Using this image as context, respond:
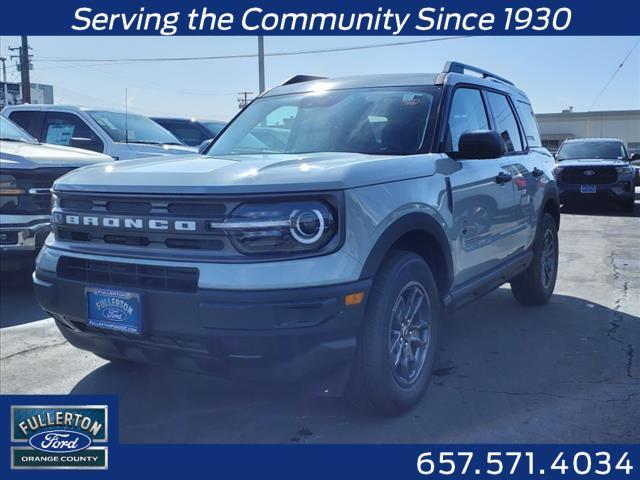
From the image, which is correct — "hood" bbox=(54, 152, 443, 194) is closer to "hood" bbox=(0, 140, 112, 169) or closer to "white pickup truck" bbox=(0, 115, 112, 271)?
"white pickup truck" bbox=(0, 115, 112, 271)

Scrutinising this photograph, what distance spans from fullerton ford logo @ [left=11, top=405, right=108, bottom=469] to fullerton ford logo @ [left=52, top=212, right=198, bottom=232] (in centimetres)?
96

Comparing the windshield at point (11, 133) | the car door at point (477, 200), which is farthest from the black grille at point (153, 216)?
the windshield at point (11, 133)

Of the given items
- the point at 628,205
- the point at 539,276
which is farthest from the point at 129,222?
the point at 628,205

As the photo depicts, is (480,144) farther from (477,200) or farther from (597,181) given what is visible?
(597,181)

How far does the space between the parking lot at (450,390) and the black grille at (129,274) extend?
721mm

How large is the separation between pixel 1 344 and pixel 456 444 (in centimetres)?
336

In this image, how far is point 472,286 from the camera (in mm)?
4309

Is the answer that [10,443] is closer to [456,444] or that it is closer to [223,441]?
[223,441]

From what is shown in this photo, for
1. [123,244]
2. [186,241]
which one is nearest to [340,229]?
[186,241]

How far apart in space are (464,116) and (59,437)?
3208mm

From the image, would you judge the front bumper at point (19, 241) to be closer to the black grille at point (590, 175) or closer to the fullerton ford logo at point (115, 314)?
the fullerton ford logo at point (115, 314)

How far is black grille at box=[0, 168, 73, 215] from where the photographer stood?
576 cm

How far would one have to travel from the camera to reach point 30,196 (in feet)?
19.2

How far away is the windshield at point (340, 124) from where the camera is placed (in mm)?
4027
